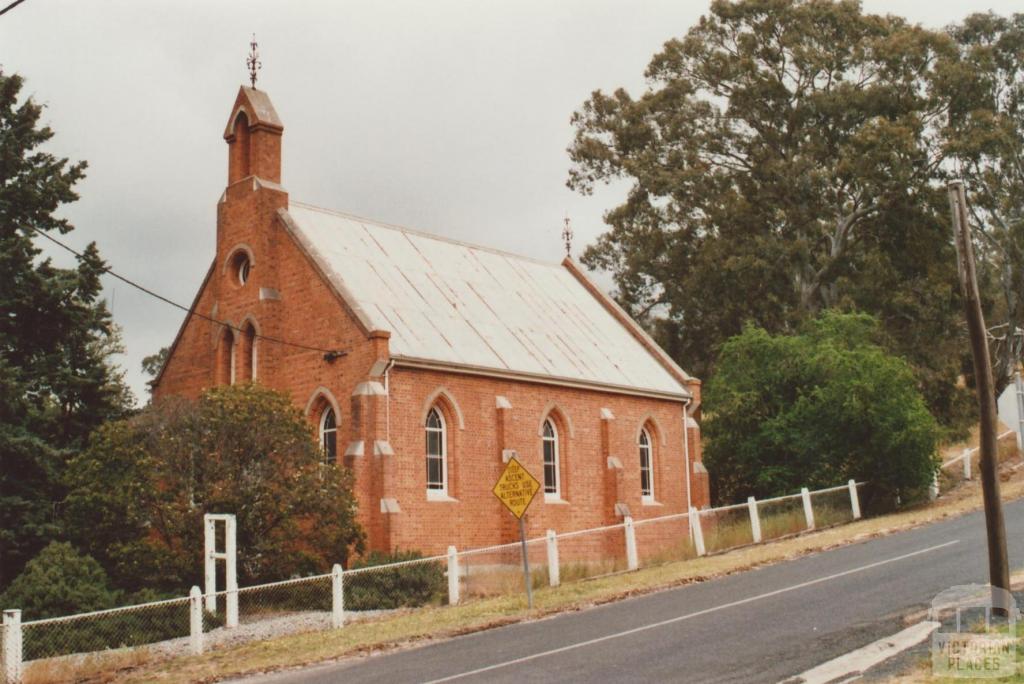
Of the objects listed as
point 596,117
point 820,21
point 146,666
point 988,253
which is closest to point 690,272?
point 596,117

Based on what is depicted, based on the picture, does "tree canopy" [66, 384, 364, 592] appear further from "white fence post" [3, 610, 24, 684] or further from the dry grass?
"white fence post" [3, 610, 24, 684]

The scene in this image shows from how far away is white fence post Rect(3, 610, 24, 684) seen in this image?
1477 cm

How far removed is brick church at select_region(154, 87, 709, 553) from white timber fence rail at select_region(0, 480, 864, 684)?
78.0 inches

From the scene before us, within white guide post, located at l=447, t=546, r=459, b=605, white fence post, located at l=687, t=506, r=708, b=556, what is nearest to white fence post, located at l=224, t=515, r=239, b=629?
white guide post, located at l=447, t=546, r=459, b=605

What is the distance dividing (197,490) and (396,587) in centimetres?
433

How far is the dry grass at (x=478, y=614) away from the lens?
15688 mm

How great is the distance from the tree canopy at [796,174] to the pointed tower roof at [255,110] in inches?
736

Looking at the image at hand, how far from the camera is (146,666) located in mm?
16203

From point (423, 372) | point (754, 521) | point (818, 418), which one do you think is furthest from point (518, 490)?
point (818, 418)

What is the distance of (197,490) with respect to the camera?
69.8 ft

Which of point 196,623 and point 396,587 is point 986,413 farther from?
point 396,587

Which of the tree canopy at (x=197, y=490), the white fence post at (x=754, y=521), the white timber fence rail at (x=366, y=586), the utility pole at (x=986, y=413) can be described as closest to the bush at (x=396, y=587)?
the white timber fence rail at (x=366, y=586)

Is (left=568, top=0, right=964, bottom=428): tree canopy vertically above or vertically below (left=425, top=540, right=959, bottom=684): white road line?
above

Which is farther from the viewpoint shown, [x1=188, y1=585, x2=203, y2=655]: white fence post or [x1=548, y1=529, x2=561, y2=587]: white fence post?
[x1=548, y1=529, x2=561, y2=587]: white fence post
